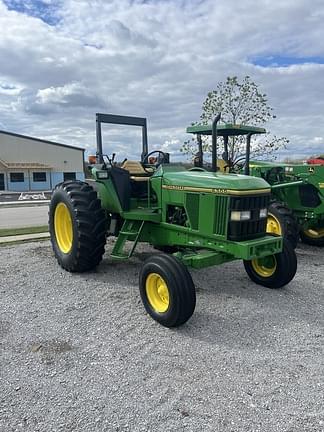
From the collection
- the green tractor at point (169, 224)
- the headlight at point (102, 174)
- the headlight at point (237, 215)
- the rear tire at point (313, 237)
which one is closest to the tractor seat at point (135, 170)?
the green tractor at point (169, 224)

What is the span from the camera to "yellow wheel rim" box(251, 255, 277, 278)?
5.07 meters

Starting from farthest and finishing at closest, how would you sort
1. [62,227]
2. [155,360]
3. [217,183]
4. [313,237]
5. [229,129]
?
[313,237] < [229,129] < [62,227] < [217,183] < [155,360]

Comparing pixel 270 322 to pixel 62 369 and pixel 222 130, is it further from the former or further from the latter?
pixel 222 130

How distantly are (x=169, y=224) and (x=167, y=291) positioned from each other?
1182 millimetres

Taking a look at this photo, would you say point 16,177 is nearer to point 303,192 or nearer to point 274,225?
point 303,192

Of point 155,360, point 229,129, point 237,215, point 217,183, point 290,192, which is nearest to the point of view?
point 155,360

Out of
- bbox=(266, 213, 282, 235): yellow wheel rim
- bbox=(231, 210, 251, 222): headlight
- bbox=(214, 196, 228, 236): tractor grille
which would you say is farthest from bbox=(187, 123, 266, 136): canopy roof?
bbox=(231, 210, 251, 222): headlight

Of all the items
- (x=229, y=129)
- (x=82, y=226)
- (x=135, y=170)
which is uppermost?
(x=229, y=129)

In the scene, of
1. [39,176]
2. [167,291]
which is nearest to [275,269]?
[167,291]

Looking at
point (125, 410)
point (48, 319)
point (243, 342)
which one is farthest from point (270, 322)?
point (48, 319)

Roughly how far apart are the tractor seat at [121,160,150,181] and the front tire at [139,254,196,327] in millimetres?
1792

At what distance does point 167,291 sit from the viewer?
3928mm

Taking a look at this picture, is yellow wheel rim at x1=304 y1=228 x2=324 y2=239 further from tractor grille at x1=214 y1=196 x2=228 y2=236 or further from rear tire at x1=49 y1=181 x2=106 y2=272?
rear tire at x1=49 y1=181 x2=106 y2=272

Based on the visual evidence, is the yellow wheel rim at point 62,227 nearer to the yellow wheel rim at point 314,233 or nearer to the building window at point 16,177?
the yellow wheel rim at point 314,233
